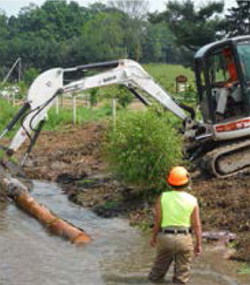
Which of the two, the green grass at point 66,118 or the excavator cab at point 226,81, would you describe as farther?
the green grass at point 66,118

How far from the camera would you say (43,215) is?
12445 millimetres

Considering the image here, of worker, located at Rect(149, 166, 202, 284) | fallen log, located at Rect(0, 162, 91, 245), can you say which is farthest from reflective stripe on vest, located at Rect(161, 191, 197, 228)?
fallen log, located at Rect(0, 162, 91, 245)

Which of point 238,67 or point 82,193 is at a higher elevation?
point 238,67

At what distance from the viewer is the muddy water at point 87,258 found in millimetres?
9039

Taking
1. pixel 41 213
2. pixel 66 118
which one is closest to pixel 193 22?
pixel 66 118

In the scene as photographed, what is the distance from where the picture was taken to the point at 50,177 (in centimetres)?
1748

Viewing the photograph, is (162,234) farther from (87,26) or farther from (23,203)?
(87,26)

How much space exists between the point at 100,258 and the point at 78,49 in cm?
7771

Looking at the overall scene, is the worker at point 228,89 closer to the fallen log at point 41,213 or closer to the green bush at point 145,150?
the green bush at point 145,150

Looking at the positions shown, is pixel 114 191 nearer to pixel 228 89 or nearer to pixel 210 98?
pixel 210 98

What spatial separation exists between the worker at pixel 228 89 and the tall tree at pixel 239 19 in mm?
30894

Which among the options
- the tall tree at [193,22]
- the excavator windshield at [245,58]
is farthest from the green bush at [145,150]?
the tall tree at [193,22]

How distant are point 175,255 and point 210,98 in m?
6.83

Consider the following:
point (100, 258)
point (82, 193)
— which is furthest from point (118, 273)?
point (82, 193)
